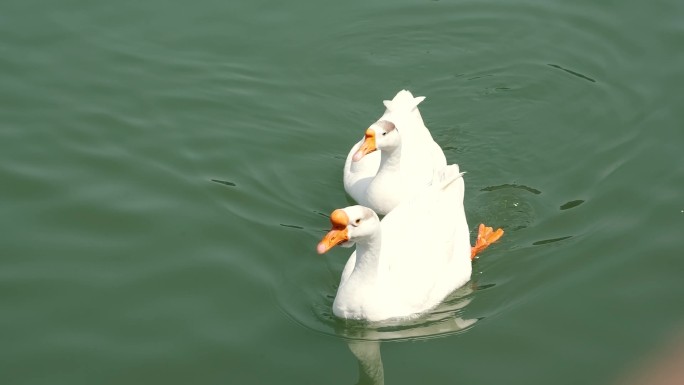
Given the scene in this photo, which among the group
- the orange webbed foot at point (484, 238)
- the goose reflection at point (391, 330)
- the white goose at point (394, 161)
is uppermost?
the white goose at point (394, 161)

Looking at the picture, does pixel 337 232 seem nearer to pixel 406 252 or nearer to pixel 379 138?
pixel 406 252

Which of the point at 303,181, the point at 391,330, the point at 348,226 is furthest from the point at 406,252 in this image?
the point at 303,181

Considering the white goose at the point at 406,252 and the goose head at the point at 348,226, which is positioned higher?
the goose head at the point at 348,226

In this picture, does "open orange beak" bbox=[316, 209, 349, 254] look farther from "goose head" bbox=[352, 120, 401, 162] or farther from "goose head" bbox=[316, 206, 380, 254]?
"goose head" bbox=[352, 120, 401, 162]

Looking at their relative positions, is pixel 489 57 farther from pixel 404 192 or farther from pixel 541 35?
pixel 404 192

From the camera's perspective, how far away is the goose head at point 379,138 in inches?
362

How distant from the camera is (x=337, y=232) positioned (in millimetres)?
7730

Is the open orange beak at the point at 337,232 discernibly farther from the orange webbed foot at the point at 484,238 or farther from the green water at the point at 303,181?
the orange webbed foot at the point at 484,238

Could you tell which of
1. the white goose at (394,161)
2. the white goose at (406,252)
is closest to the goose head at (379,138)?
the white goose at (394,161)

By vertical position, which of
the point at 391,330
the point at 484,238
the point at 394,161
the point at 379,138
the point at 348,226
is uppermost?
the point at 379,138

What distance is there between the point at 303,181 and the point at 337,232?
2.28 m

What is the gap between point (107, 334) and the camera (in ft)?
26.5

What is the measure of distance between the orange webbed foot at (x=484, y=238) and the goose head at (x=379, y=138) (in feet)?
3.60

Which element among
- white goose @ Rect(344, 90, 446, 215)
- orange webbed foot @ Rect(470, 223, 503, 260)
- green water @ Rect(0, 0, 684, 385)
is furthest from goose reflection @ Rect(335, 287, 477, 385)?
white goose @ Rect(344, 90, 446, 215)
